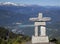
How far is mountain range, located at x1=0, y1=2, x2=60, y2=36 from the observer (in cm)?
685

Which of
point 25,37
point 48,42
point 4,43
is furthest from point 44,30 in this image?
point 4,43

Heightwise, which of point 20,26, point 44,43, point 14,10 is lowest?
point 44,43

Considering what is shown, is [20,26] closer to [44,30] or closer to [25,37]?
[25,37]

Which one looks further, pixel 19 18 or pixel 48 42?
pixel 19 18

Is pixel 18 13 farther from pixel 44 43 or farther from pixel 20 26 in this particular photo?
pixel 44 43

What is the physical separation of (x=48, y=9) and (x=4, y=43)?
6.10 ft

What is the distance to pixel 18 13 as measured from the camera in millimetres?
7062

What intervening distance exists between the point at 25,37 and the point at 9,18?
30.7 inches

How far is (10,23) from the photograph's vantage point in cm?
692

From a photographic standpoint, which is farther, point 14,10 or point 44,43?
point 14,10

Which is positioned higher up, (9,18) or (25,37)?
(9,18)

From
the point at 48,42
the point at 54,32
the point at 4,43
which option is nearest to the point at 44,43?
the point at 48,42

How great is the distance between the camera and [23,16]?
702 centimetres

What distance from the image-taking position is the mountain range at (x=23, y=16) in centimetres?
685
